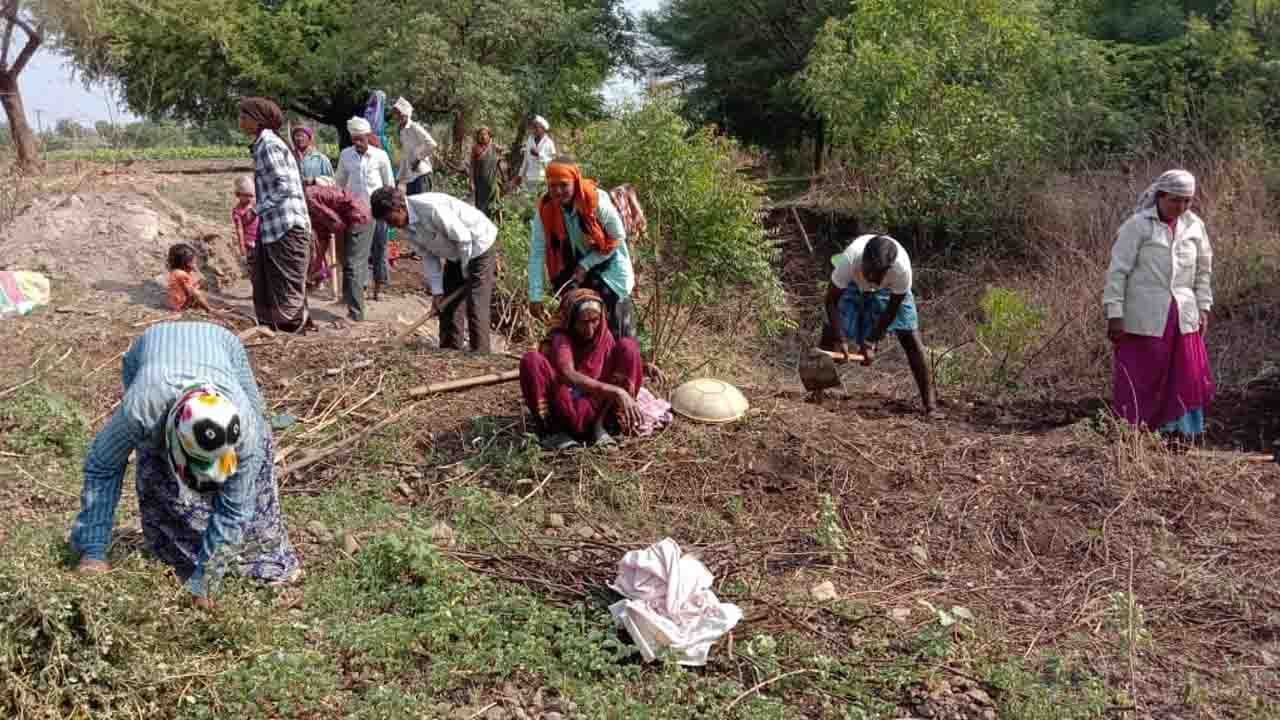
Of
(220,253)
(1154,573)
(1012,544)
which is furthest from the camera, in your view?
(220,253)

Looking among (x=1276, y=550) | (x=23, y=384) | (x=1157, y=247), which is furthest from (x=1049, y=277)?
(x=23, y=384)

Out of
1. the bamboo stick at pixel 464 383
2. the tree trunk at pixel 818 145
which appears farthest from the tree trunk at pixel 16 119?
the tree trunk at pixel 818 145

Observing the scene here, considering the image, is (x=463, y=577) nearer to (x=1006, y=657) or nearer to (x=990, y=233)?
(x=1006, y=657)

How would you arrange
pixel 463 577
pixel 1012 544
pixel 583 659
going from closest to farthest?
pixel 583 659, pixel 463 577, pixel 1012 544

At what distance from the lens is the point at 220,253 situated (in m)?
9.17

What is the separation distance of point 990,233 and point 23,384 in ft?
29.2

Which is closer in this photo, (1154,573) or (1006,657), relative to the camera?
(1006,657)

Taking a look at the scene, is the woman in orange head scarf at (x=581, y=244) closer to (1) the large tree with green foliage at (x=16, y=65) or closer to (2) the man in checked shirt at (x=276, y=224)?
(2) the man in checked shirt at (x=276, y=224)

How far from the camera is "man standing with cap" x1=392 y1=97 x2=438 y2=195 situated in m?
9.63

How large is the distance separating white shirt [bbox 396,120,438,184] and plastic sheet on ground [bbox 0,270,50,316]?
10.9 ft

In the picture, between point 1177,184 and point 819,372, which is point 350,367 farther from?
point 1177,184

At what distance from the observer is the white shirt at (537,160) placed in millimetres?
10195

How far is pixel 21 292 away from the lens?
734 centimetres

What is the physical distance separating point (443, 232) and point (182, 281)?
2.43m
